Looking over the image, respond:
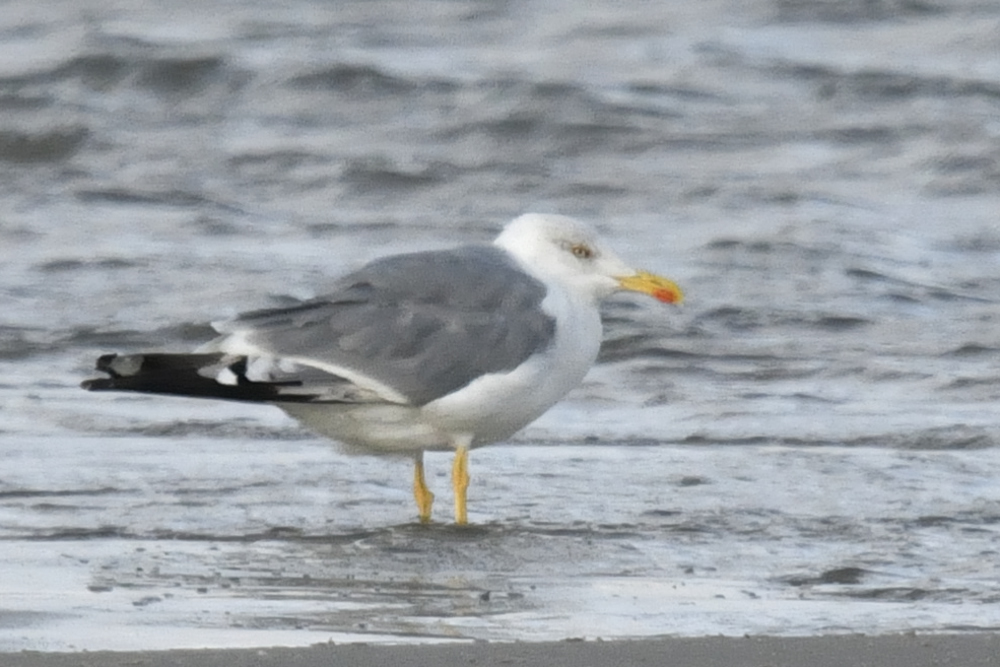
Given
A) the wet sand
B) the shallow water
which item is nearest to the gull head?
the shallow water

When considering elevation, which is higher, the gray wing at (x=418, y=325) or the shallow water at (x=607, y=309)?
the gray wing at (x=418, y=325)

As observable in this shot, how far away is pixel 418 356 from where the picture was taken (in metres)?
5.31

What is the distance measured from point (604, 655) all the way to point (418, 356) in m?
1.83

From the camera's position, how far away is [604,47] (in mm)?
14898

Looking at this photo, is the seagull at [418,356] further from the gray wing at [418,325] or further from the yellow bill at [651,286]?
the yellow bill at [651,286]

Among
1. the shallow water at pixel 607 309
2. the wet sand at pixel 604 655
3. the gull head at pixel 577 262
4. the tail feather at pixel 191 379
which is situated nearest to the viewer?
the wet sand at pixel 604 655

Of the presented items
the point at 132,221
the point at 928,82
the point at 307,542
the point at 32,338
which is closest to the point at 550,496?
the point at 307,542

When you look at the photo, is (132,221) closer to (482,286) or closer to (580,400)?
(580,400)

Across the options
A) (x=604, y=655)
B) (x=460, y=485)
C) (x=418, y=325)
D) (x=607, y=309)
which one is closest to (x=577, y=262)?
(x=418, y=325)

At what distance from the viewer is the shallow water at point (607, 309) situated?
→ 14.5 feet

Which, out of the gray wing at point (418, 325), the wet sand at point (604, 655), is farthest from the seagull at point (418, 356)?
the wet sand at point (604, 655)

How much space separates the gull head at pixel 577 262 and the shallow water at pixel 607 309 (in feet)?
1.63

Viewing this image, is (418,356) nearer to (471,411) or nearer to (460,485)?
(471,411)

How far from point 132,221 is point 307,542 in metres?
5.66
